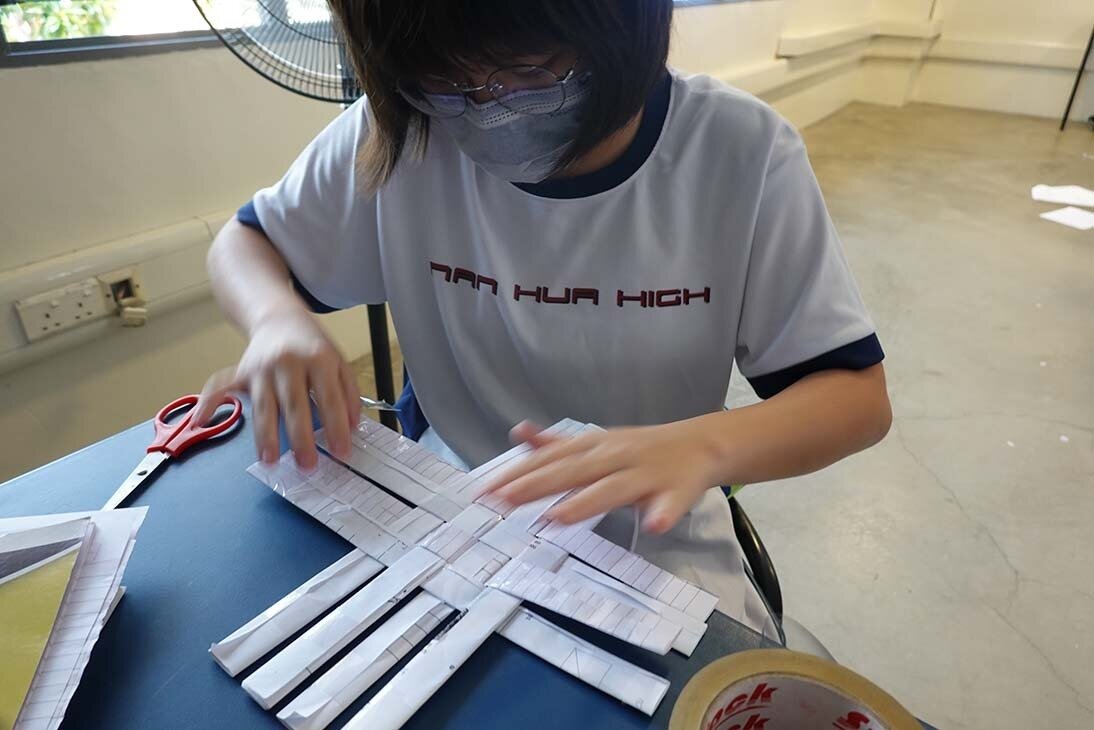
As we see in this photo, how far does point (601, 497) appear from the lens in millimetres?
482

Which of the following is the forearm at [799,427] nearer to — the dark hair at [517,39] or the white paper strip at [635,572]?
the white paper strip at [635,572]

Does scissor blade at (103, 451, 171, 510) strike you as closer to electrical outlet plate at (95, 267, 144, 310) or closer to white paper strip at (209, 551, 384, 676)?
white paper strip at (209, 551, 384, 676)

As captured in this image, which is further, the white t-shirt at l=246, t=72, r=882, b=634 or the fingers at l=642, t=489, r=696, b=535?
the white t-shirt at l=246, t=72, r=882, b=634

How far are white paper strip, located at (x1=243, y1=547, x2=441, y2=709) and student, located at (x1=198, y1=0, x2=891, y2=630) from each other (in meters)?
0.08

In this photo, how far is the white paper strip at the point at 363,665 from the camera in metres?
0.40

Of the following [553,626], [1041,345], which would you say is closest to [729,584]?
[553,626]

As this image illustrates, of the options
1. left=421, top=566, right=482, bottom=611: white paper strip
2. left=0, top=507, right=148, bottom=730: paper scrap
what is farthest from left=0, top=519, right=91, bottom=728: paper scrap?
left=421, top=566, right=482, bottom=611: white paper strip

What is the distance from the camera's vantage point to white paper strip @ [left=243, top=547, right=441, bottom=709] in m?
0.42

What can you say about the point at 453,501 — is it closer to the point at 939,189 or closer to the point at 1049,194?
the point at 939,189

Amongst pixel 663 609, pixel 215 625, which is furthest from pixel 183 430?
pixel 663 609

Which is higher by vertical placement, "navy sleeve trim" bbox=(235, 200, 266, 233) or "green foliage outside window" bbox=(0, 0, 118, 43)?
"green foliage outside window" bbox=(0, 0, 118, 43)

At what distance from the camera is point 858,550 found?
1.58m

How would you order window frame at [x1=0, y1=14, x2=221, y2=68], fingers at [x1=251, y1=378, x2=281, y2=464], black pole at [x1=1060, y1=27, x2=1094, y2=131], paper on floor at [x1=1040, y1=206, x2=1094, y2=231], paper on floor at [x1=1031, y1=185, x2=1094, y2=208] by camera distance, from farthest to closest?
1. black pole at [x1=1060, y1=27, x2=1094, y2=131]
2. paper on floor at [x1=1031, y1=185, x2=1094, y2=208]
3. paper on floor at [x1=1040, y1=206, x2=1094, y2=231]
4. window frame at [x1=0, y1=14, x2=221, y2=68]
5. fingers at [x1=251, y1=378, x2=281, y2=464]

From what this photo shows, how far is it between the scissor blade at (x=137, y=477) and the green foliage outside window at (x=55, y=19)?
0.88 metres
